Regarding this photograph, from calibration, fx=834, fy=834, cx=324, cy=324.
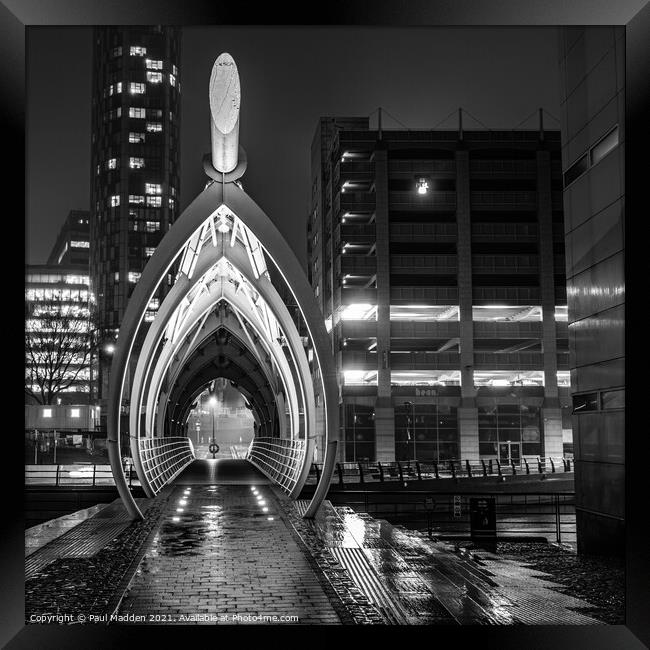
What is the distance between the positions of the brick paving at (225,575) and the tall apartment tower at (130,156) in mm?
91492

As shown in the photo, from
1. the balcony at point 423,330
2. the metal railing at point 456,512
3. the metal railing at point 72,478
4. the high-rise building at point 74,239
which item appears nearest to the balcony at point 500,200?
the balcony at point 423,330

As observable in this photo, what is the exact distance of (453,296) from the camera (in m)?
52.7

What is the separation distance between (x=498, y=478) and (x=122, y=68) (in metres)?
104

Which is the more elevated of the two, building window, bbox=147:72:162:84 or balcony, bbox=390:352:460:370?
building window, bbox=147:72:162:84

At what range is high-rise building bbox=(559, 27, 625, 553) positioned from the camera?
12016 millimetres

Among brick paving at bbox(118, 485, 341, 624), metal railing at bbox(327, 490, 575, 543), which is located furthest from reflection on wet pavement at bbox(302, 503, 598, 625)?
metal railing at bbox(327, 490, 575, 543)

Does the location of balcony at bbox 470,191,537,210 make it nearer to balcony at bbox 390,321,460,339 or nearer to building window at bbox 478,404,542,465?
balcony at bbox 390,321,460,339

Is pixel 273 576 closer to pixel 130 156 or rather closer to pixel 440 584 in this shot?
pixel 440 584

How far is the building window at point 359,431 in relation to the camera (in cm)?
5078

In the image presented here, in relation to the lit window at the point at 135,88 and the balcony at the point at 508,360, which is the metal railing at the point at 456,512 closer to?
the balcony at the point at 508,360

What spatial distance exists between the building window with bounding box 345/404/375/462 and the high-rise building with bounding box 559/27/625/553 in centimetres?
3743

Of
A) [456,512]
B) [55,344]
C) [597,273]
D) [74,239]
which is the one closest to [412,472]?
[456,512]

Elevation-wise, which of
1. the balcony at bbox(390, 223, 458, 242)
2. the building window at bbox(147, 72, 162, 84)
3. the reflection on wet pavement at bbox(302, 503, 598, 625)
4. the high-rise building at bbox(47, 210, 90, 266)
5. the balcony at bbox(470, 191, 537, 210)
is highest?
the building window at bbox(147, 72, 162, 84)

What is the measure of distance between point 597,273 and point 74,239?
4928 inches
